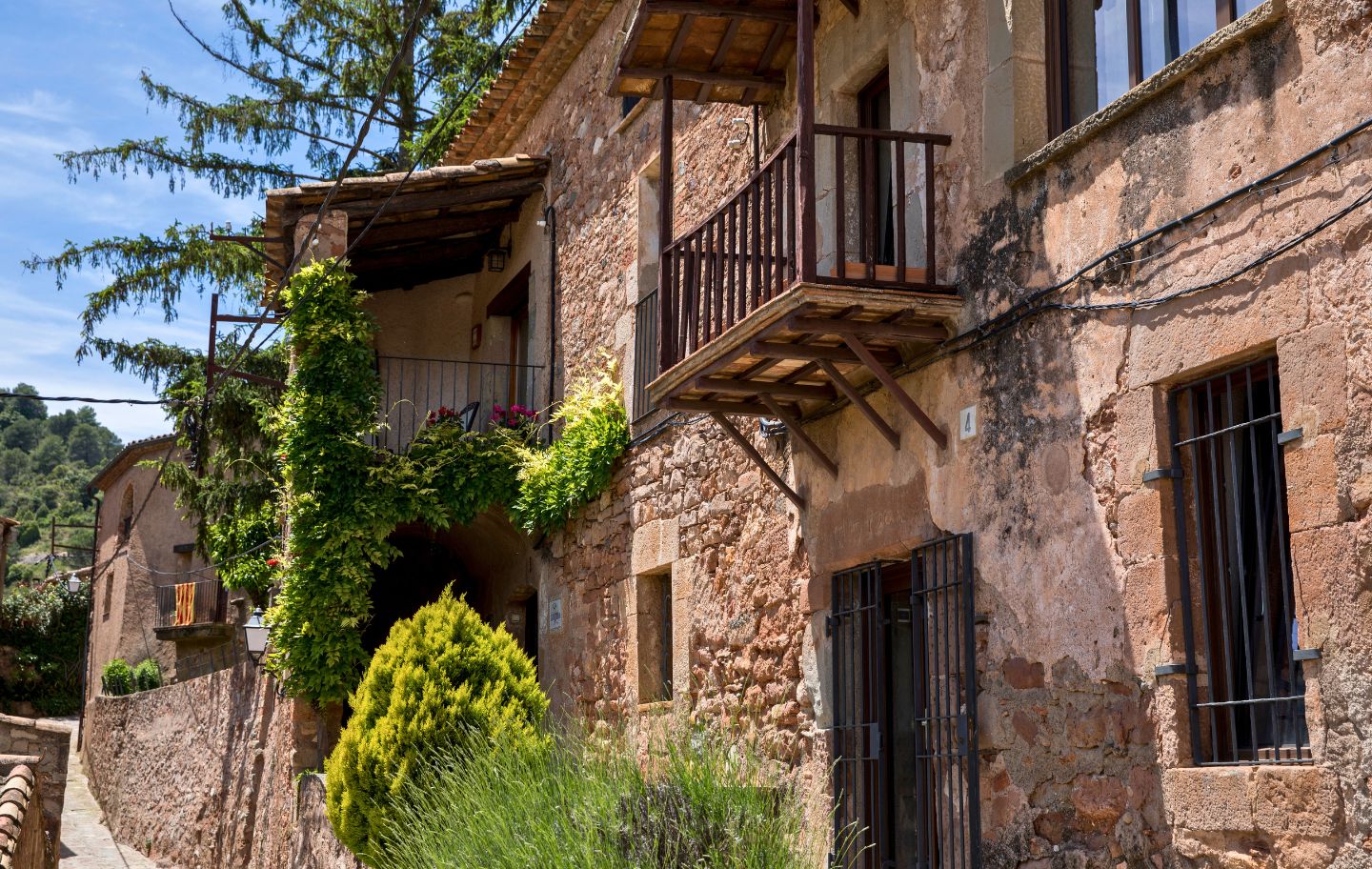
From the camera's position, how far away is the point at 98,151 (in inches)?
887

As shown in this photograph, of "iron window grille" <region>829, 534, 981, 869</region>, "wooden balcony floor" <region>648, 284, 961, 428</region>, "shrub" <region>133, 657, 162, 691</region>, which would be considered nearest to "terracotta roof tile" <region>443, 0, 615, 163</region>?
"wooden balcony floor" <region>648, 284, 961, 428</region>

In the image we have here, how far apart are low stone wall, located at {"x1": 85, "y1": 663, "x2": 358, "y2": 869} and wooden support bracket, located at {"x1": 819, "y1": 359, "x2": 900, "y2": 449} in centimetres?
513

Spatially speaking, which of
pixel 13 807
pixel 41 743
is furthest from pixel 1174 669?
pixel 41 743

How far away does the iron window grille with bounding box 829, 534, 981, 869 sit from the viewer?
6.31 meters

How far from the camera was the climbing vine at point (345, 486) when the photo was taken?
11.7 m

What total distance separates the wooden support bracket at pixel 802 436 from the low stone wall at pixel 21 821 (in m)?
4.14

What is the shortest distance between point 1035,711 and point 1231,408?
1.49 metres

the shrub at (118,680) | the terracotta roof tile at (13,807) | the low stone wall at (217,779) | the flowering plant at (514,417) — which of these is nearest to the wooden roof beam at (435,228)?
the flowering plant at (514,417)

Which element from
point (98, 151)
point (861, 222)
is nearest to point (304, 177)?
point (98, 151)

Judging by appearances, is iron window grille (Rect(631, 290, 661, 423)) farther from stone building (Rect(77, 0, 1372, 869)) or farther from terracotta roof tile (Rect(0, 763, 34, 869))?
terracotta roof tile (Rect(0, 763, 34, 869))

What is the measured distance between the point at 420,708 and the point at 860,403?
3.91m

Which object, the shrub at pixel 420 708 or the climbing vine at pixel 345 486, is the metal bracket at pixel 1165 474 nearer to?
the shrub at pixel 420 708

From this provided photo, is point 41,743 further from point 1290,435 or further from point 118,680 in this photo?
point 118,680

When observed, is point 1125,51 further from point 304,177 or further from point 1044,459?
point 304,177
